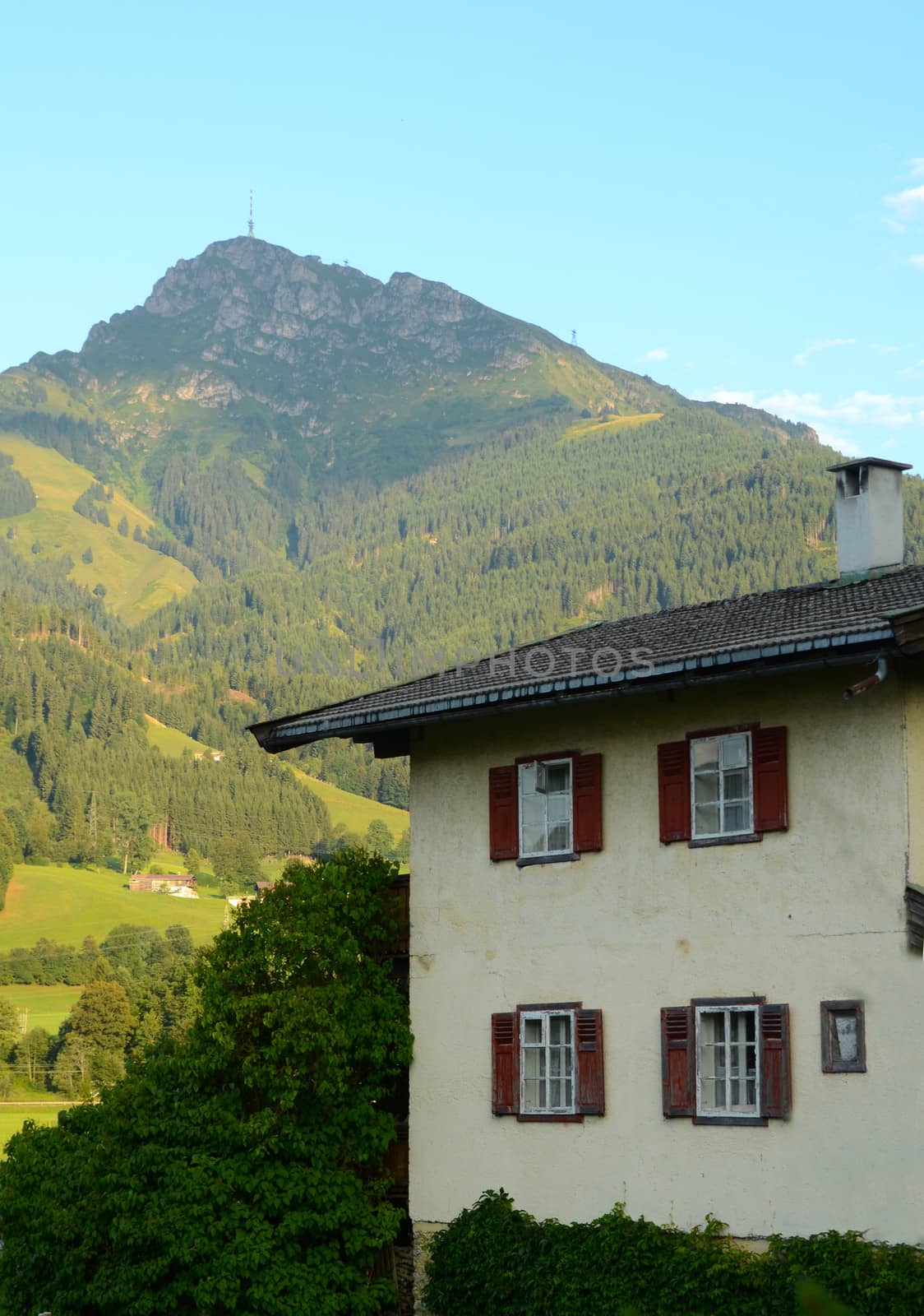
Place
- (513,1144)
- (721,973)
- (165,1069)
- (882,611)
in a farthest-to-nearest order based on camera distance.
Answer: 1. (165,1069)
2. (513,1144)
3. (721,973)
4. (882,611)

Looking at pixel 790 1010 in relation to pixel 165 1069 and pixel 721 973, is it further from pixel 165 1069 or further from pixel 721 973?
pixel 165 1069

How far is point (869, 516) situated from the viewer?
2512 cm

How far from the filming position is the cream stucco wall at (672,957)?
19.9 metres

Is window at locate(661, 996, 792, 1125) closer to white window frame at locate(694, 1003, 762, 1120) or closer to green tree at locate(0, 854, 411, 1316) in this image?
white window frame at locate(694, 1003, 762, 1120)

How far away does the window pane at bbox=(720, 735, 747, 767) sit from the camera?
2181cm

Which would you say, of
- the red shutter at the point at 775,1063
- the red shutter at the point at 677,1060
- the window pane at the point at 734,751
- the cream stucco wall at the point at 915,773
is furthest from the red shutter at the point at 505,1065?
the cream stucco wall at the point at 915,773

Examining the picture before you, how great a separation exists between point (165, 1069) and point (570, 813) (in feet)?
22.1

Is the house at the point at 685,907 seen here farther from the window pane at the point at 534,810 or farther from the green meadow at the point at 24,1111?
the green meadow at the point at 24,1111

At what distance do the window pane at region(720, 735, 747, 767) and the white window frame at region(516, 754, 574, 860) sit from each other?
2.41 metres

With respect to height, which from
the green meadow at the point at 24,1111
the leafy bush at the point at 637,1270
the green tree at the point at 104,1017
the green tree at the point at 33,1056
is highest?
the green tree at the point at 104,1017

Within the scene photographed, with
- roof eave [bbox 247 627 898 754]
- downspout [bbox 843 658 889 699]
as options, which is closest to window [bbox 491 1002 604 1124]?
roof eave [bbox 247 627 898 754]

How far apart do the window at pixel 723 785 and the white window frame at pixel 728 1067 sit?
1954mm

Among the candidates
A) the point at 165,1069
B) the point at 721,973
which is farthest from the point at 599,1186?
the point at 165,1069

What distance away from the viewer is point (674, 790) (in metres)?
22.4
